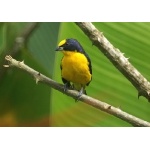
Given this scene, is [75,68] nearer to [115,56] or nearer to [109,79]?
[109,79]

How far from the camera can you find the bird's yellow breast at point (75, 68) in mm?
1849

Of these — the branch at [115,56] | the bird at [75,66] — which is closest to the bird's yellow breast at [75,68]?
the bird at [75,66]

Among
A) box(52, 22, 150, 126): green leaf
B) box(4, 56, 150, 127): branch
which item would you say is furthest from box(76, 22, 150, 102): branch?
box(52, 22, 150, 126): green leaf

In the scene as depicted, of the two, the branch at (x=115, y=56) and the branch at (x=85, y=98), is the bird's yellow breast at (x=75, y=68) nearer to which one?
the branch at (x=85, y=98)

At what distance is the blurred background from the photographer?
6.07 ft

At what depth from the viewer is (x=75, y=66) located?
185 centimetres

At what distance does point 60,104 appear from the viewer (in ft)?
6.20

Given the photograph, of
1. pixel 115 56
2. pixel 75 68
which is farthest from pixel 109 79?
pixel 115 56

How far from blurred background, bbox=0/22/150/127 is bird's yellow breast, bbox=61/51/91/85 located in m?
0.04

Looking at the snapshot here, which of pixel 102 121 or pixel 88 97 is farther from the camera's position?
pixel 102 121

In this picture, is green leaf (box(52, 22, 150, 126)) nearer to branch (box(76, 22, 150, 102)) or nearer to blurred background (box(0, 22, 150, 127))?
blurred background (box(0, 22, 150, 127))
